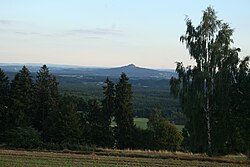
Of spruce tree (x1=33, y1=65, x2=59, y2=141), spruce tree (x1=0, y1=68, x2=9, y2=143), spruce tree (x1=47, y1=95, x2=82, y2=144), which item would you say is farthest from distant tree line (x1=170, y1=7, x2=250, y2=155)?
spruce tree (x1=0, y1=68, x2=9, y2=143)

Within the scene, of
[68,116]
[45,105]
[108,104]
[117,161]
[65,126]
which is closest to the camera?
[117,161]

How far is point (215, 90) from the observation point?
34531mm

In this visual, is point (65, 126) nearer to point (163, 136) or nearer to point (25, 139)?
point (25, 139)

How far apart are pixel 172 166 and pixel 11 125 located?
30.4 m

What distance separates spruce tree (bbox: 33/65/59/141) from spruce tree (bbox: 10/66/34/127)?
1.22 metres

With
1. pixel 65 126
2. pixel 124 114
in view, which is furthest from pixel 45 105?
pixel 124 114

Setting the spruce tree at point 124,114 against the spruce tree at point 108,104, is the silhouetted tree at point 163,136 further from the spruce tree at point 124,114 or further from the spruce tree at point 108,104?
the spruce tree at point 108,104

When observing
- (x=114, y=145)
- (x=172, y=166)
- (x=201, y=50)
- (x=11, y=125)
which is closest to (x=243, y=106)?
(x=201, y=50)

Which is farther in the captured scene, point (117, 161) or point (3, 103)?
point (3, 103)

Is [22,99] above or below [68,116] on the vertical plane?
above

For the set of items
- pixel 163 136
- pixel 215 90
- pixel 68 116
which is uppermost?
pixel 215 90

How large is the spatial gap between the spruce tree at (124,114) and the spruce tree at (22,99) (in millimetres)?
11211

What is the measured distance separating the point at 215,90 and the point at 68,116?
2298cm

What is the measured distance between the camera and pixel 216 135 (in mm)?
34969
